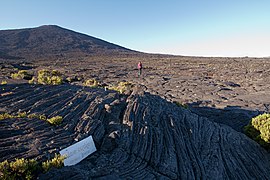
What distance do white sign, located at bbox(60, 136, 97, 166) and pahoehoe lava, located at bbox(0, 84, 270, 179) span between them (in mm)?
202

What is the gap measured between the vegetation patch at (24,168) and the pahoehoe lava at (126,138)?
414 mm

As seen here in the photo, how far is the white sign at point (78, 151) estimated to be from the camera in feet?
25.3

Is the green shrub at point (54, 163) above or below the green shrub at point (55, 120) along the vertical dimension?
below

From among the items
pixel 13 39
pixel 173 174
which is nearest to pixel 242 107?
pixel 173 174

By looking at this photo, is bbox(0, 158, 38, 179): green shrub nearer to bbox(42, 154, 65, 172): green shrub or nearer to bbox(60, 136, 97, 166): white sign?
bbox(42, 154, 65, 172): green shrub

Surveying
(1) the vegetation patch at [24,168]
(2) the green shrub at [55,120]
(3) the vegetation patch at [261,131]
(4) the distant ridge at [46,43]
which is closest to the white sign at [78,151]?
(1) the vegetation patch at [24,168]

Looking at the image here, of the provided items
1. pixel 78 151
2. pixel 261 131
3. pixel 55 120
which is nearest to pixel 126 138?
pixel 78 151

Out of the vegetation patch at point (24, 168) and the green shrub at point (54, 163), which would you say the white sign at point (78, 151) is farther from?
the vegetation patch at point (24, 168)

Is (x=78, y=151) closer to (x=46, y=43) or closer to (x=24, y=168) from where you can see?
(x=24, y=168)

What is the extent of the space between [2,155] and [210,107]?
1646cm

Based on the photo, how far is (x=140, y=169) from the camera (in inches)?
328

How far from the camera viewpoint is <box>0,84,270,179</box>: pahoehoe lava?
8.00 meters

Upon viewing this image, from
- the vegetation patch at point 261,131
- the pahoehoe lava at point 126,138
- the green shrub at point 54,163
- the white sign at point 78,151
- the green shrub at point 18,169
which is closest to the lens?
the green shrub at point 18,169

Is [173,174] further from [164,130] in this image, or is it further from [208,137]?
[208,137]
